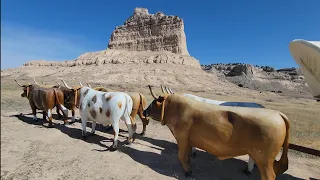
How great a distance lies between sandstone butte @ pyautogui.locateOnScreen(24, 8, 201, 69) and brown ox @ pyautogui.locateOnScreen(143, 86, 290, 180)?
236ft

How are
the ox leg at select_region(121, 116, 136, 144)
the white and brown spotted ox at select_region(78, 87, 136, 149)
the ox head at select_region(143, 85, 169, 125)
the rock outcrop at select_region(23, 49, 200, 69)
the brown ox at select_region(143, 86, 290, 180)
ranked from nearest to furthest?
1. the brown ox at select_region(143, 86, 290, 180)
2. the ox head at select_region(143, 85, 169, 125)
3. the white and brown spotted ox at select_region(78, 87, 136, 149)
4. the ox leg at select_region(121, 116, 136, 144)
5. the rock outcrop at select_region(23, 49, 200, 69)

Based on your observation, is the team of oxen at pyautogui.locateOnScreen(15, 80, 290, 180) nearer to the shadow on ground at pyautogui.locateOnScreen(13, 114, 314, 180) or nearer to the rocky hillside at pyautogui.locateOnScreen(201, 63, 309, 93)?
the shadow on ground at pyautogui.locateOnScreen(13, 114, 314, 180)

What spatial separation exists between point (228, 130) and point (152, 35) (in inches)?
3760

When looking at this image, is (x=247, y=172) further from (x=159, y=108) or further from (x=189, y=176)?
(x=159, y=108)

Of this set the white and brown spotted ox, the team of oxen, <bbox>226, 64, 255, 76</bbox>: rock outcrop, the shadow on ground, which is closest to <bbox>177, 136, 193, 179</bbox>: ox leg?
the team of oxen

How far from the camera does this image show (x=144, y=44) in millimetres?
95688

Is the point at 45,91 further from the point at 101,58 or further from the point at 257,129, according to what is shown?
the point at 101,58

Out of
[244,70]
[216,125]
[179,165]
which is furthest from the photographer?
[244,70]

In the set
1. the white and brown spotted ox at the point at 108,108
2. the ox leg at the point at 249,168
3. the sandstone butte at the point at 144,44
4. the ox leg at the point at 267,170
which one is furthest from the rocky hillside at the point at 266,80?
the ox leg at the point at 267,170

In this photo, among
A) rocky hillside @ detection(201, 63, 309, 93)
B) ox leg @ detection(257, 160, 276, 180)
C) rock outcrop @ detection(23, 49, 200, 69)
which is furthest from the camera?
rocky hillside @ detection(201, 63, 309, 93)

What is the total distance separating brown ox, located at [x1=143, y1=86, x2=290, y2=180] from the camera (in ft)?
16.3

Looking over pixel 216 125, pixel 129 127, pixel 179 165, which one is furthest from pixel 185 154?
pixel 129 127

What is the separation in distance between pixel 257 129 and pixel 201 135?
1424 millimetres

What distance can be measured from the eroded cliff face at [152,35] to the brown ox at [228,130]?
84.3 meters
